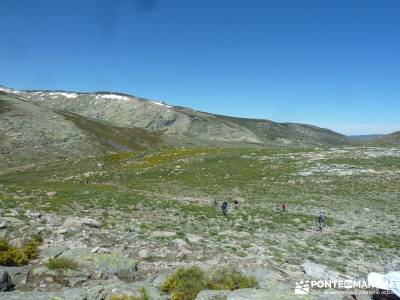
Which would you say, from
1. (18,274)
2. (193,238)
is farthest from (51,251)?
(193,238)

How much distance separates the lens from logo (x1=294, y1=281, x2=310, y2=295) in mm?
12166

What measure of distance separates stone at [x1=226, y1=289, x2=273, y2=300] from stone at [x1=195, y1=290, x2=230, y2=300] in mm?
295

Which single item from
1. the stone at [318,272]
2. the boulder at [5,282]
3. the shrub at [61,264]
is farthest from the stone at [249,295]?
the boulder at [5,282]

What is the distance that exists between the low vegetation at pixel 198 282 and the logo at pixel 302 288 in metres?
1.42

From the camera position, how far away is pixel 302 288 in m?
12.8

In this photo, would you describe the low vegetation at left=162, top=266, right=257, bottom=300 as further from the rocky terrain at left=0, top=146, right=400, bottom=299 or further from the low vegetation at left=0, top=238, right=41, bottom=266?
the low vegetation at left=0, top=238, right=41, bottom=266

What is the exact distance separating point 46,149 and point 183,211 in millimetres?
70781

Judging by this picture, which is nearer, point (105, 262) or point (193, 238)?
point (105, 262)

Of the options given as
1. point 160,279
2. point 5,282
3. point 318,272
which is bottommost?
point 318,272

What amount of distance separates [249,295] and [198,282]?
6.37 ft

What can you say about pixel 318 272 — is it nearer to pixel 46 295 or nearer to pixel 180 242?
pixel 180 242

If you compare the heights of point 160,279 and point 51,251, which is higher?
point 51,251

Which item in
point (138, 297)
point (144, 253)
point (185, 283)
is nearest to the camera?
point (138, 297)

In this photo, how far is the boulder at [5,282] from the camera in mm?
11966
